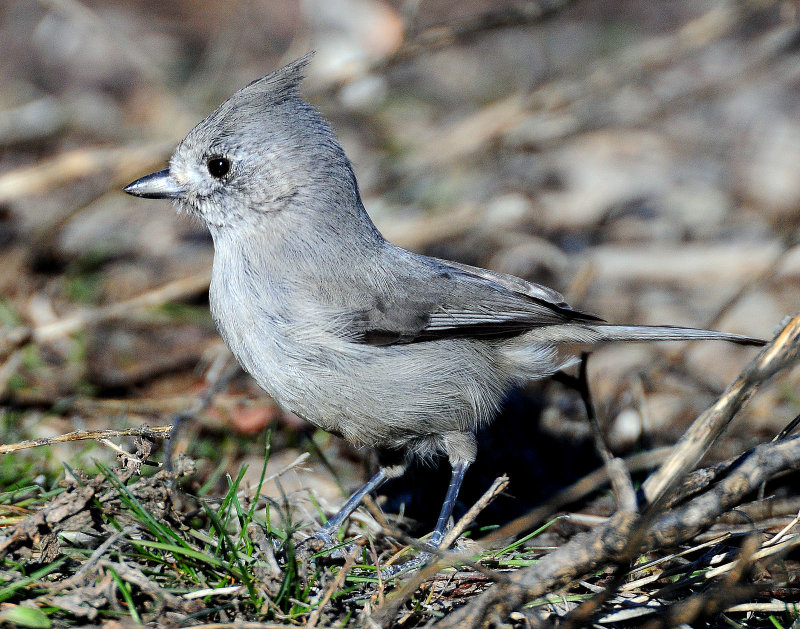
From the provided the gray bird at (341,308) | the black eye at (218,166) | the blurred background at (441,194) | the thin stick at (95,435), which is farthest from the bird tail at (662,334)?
the thin stick at (95,435)

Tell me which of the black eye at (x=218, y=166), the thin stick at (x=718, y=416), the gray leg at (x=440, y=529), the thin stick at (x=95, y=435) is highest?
the black eye at (x=218, y=166)

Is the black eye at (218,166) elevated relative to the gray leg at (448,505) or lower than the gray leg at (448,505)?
elevated

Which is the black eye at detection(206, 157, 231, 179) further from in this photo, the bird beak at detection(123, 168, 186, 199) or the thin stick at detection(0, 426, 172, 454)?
the thin stick at detection(0, 426, 172, 454)

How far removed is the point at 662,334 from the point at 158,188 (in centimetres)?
221

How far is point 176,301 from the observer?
5.02 m

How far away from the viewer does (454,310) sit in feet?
10.8

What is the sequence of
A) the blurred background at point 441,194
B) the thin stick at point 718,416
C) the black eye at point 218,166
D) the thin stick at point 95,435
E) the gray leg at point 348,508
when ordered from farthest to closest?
1. the blurred background at point 441,194
2. the black eye at point 218,166
3. the gray leg at point 348,508
4. the thin stick at point 95,435
5. the thin stick at point 718,416

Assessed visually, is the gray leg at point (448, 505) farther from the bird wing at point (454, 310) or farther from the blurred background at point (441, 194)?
the bird wing at point (454, 310)

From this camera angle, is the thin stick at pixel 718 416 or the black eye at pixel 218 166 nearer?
the thin stick at pixel 718 416

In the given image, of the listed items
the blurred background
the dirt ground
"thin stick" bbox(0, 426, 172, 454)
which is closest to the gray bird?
the dirt ground

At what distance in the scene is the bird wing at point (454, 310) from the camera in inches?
125

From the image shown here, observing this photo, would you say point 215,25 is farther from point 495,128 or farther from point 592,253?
point 592,253

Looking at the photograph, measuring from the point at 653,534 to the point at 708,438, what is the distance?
32 centimetres

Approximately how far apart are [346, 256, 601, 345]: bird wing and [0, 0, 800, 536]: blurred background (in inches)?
31.8
